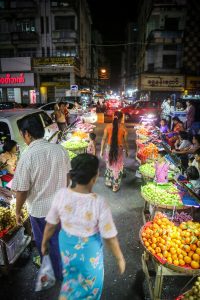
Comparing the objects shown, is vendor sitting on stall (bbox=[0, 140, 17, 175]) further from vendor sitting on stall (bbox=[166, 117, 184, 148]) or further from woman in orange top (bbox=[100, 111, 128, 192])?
vendor sitting on stall (bbox=[166, 117, 184, 148])

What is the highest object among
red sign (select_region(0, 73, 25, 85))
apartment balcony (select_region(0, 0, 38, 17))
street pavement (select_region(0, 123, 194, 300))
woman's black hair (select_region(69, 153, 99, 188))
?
apartment balcony (select_region(0, 0, 38, 17))

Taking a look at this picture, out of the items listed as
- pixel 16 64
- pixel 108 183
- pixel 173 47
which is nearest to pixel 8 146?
pixel 108 183

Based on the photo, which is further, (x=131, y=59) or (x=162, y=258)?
(x=131, y=59)

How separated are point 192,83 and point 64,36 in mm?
19601

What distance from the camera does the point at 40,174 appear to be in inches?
124

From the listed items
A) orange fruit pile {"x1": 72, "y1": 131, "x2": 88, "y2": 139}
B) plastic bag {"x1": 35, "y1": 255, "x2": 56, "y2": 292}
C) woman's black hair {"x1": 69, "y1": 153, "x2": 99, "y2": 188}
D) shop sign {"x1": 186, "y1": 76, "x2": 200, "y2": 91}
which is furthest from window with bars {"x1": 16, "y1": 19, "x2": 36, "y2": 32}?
plastic bag {"x1": 35, "y1": 255, "x2": 56, "y2": 292}

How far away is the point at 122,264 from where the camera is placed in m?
2.37

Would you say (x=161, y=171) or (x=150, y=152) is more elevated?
(x=161, y=171)

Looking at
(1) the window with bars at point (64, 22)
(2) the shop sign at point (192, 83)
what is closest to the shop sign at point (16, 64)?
(1) the window with bars at point (64, 22)

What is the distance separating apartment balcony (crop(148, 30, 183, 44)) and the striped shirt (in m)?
36.6

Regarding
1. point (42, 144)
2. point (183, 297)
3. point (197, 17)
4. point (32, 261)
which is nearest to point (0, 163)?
point (32, 261)

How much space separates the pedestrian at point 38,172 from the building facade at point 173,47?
3484 centimetres

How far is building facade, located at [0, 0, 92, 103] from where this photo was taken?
33.7 metres

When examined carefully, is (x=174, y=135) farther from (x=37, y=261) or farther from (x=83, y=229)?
(x=83, y=229)
